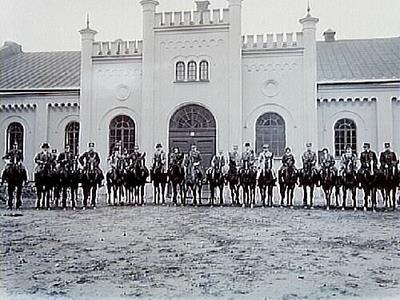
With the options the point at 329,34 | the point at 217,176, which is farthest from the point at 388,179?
the point at 329,34

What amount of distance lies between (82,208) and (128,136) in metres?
5.29

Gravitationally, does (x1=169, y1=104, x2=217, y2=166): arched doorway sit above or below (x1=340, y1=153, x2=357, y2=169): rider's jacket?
above

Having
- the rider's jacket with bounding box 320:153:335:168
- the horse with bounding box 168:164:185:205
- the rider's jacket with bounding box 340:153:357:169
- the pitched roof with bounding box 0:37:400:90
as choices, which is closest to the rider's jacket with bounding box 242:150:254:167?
the horse with bounding box 168:164:185:205

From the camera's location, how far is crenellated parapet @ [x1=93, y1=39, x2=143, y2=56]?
1344cm

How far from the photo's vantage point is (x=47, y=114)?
460 inches

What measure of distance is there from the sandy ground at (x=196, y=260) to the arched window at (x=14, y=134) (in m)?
0.98

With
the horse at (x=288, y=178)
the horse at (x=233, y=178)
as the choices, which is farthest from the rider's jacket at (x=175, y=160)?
the horse at (x=288, y=178)

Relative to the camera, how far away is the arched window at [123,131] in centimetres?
1331

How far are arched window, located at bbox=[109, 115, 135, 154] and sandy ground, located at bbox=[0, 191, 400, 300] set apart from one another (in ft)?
23.0

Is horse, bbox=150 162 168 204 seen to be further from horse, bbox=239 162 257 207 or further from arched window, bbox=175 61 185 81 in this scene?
arched window, bbox=175 61 185 81

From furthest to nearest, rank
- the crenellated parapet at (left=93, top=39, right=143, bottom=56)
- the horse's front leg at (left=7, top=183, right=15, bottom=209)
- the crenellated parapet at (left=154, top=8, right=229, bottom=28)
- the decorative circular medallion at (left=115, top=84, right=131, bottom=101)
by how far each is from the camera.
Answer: the crenellated parapet at (left=93, top=39, right=143, bottom=56) → the decorative circular medallion at (left=115, top=84, right=131, bottom=101) → the crenellated parapet at (left=154, top=8, right=229, bottom=28) → the horse's front leg at (left=7, top=183, right=15, bottom=209)

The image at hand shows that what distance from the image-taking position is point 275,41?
13156mm

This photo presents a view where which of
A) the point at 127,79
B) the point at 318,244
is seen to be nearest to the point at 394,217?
the point at 318,244

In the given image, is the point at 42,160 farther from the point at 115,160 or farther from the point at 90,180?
the point at 115,160
